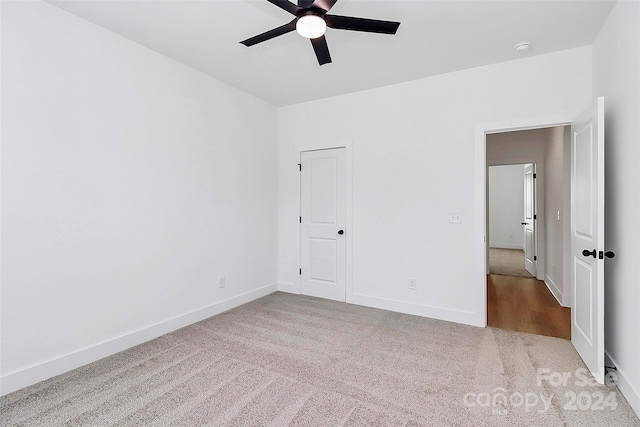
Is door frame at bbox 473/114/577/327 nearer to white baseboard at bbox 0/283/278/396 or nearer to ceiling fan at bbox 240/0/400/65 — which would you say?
ceiling fan at bbox 240/0/400/65

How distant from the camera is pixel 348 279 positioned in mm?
4105

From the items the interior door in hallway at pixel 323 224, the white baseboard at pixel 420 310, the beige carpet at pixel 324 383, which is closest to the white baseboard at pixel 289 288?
the interior door in hallway at pixel 323 224

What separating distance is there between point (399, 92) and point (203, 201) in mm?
2550

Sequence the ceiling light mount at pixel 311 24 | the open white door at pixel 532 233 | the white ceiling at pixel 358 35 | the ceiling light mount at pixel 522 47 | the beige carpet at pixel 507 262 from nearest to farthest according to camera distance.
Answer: the ceiling light mount at pixel 311 24
the white ceiling at pixel 358 35
the ceiling light mount at pixel 522 47
the open white door at pixel 532 233
the beige carpet at pixel 507 262

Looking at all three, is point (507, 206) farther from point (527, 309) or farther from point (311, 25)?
point (311, 25)

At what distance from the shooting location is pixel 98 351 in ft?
8.43

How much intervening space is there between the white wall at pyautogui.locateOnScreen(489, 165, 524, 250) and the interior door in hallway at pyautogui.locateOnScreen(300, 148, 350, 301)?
6609mm

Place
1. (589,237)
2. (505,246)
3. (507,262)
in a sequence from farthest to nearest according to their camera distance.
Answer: (505,246) < (507,262) < (589,237)

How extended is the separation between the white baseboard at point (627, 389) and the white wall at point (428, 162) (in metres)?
1.15

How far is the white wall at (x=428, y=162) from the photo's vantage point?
3.07 m

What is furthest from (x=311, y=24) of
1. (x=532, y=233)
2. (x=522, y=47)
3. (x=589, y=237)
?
(x=532, y=233)

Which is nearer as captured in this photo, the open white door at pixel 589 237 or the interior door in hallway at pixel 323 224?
the open white door at pixel 589 237

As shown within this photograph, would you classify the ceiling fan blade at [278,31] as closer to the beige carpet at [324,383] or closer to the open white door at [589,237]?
the open white door at [589,237]

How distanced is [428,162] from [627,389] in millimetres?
2389
